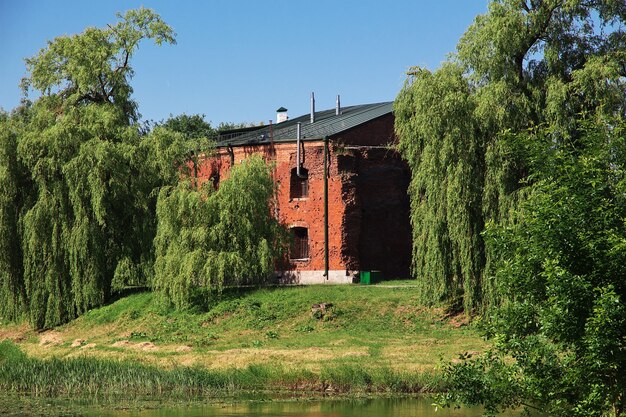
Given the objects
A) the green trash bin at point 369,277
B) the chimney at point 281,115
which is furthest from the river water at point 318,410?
the chimney at point 281,115

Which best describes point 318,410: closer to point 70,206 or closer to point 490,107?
point 490,107

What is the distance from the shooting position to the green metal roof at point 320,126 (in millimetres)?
47594

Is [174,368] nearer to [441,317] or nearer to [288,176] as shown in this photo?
[441,317]

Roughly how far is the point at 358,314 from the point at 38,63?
19.8 meters

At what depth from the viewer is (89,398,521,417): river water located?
967 inches

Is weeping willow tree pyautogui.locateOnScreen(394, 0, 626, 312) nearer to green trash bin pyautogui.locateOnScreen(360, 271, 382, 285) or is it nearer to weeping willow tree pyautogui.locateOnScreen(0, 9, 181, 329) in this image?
green trash bin pyautogui.locateOnScreen(360, 271, 382, 285)

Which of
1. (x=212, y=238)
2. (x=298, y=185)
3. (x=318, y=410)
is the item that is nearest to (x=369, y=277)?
(x=298, y=185)

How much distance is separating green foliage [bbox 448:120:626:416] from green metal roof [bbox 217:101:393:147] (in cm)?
2757

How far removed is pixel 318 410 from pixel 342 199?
21162 millimetres

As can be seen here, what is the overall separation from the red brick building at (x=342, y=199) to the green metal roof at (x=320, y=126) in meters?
0.10

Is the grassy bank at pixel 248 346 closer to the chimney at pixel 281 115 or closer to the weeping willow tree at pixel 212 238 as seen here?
the weeping willow tree at pixel 212 238

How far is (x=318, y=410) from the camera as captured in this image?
25.5 meters

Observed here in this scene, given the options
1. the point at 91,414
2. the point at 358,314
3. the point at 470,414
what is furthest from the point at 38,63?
the point at 470,414

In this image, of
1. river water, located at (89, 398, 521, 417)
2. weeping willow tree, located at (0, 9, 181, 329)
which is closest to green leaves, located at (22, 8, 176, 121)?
weeping willow tree, located at (0, 9, 181, 329)
